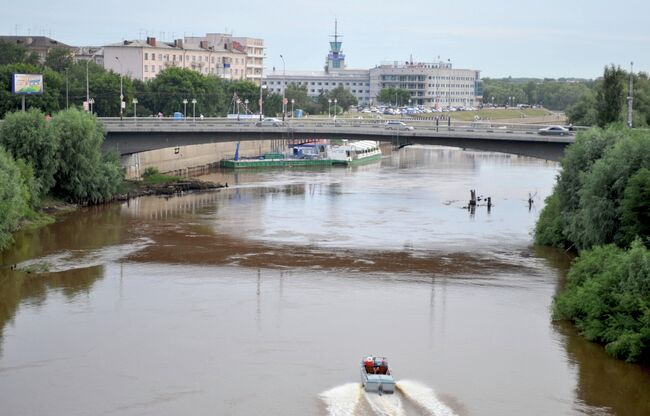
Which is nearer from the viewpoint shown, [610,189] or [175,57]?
[610,189]

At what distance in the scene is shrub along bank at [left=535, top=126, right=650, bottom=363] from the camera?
28375 millimetres

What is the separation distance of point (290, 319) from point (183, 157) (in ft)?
160

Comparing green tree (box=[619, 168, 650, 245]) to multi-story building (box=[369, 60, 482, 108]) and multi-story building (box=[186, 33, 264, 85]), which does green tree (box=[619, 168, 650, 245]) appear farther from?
multi-story building (box=[369, 60, 482, 108])

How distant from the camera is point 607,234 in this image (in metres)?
35.6

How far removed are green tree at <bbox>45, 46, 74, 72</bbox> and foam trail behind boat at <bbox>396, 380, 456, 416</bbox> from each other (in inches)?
3441

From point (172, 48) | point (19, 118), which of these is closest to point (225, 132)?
point (19, 118)

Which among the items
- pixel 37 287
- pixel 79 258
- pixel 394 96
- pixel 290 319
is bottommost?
pixel 290 319

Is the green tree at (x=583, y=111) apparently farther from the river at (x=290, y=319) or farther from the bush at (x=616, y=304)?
the bush at (x=616, y=304)

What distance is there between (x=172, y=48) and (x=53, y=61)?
56.9 feet

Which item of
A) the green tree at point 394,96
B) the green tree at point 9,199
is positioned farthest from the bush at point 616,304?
the green tree at point 394,96

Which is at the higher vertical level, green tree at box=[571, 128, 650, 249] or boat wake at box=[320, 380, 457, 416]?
green tree at box=[571, 128, 650, 249]

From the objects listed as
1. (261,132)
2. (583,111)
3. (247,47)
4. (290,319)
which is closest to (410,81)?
(247,47)

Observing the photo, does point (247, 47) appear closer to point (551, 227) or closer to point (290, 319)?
point (551, 227)

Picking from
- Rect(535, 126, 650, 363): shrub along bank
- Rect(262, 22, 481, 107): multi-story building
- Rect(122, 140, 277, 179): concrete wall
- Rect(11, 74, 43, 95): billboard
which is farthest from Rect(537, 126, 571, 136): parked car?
Rect(262, 22, 481, 107): multi-story building
